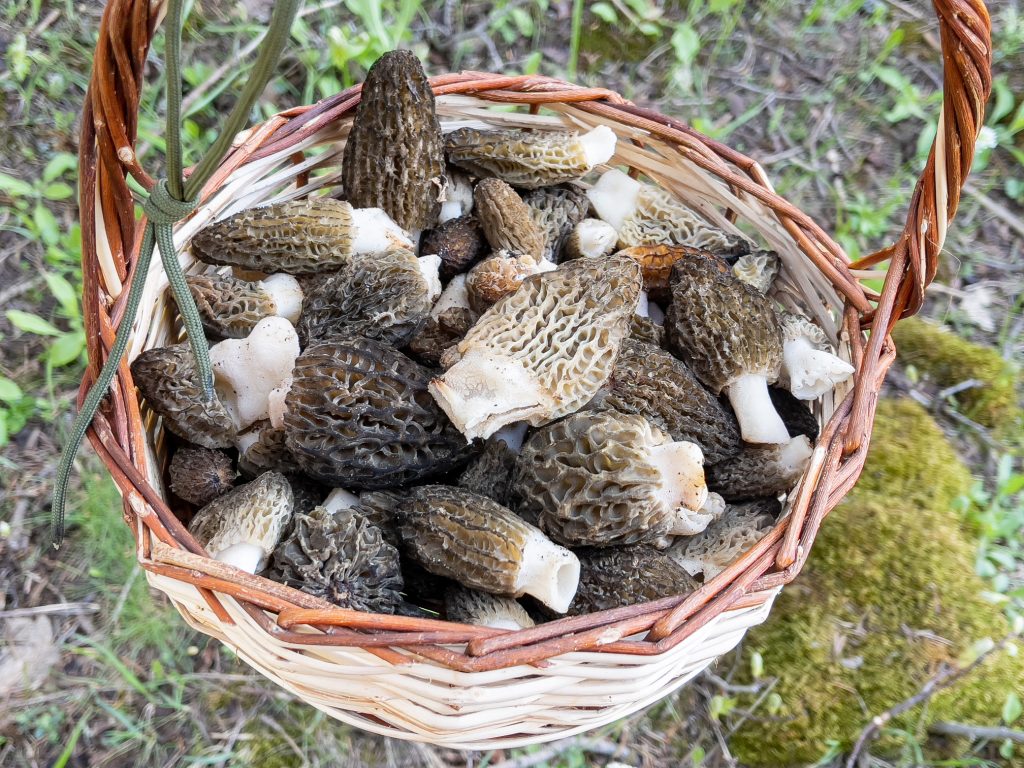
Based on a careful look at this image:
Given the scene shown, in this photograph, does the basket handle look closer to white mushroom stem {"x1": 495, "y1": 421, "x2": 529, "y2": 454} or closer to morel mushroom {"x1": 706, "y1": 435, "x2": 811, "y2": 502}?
morel mushroom {"x1": 706, "y1": 435, "x2": 811, "y2": 502}

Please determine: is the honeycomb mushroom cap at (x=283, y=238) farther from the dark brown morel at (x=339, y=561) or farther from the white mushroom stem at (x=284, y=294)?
the dark brown morel at (x=339, y=561)

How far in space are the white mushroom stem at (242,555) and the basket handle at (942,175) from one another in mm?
1080

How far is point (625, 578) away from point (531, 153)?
0.99 metres

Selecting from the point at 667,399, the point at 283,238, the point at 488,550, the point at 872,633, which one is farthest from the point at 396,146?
the point at 872,633

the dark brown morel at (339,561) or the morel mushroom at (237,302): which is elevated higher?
the morel mushroom at (237,302)

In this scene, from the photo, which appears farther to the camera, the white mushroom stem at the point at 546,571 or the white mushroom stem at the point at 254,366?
the white mushroom stem at the point at 254,366

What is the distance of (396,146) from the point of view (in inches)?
69.8

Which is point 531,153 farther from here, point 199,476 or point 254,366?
point 199,476

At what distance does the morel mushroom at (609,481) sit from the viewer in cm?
148

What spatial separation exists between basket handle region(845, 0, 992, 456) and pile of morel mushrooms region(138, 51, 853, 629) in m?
0.19

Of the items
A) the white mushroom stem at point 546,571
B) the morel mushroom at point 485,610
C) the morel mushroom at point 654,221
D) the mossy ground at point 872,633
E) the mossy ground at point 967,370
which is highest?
the morel mushroom at point 654,221

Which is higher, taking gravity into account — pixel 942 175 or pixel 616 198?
pixel 942 175

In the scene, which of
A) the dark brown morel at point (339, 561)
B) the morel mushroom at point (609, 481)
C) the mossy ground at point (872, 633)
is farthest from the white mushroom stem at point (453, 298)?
the mossy ground at point (872, 633)

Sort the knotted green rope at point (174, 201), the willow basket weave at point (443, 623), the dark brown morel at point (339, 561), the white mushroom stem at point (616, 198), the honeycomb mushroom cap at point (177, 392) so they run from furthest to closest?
the white mushroom stem at point (616, 198) → the honeycomb mushroom cap at point (177, 392) → the dark brown morel at point (339, 561) → the willow basket weave at point (443, 623) → the knotted green rope at point (174, 201)
